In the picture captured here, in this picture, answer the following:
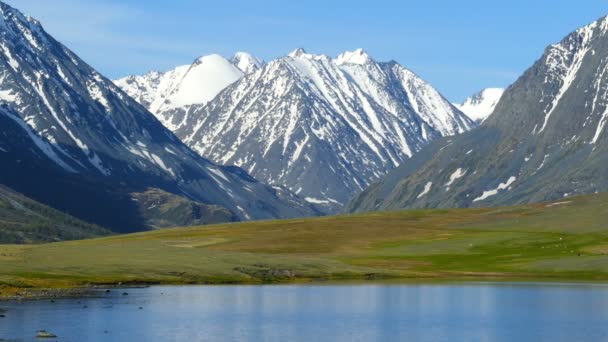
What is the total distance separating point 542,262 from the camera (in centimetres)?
19538

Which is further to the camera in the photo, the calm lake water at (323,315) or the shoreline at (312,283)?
the shoreline at (312,283)

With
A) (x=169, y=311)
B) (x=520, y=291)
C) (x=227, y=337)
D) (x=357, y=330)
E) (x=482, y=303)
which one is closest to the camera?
(x=227, y=337)

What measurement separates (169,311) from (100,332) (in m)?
19.4

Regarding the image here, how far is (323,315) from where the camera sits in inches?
4574

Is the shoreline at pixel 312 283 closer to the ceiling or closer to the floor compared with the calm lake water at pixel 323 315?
closer to the ceiling

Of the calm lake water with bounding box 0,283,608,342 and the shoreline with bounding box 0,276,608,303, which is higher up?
the shoreline with bounding box 0,276,608,303

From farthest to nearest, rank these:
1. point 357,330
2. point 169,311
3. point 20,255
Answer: point 20,255 → point 169,311 → point 357,330

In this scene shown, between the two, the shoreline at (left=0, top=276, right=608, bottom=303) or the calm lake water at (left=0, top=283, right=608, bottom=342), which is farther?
the shoreline at (left=0, top=276, right=608, bottom=303)

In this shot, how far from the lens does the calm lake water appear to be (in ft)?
325

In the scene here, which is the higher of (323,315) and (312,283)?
(312,283)

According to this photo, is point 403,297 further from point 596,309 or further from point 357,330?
point 357,330

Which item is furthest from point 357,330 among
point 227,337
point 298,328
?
point 227,337

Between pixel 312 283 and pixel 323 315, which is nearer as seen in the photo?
pixel 323 315

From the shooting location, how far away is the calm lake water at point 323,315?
99.1 meters
